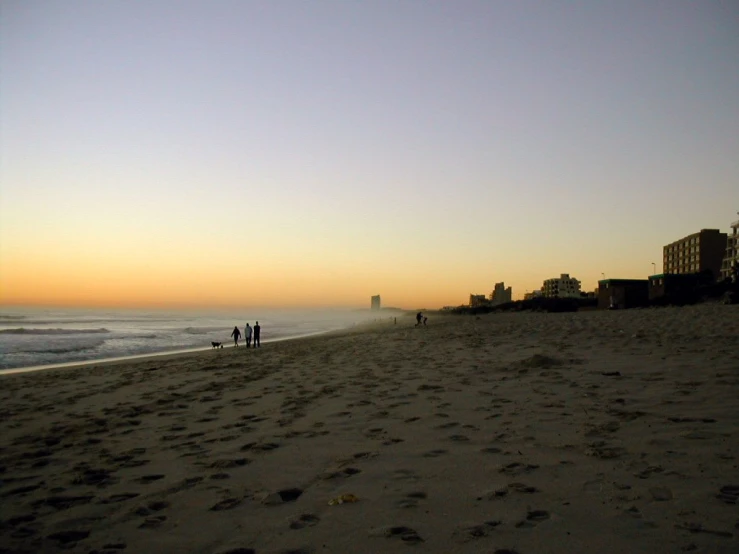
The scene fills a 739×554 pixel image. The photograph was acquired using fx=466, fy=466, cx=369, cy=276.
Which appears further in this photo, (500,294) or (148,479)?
(500,294)

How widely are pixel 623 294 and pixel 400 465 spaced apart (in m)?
50.9

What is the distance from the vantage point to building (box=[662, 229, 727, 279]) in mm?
100250

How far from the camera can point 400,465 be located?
15.2 feet

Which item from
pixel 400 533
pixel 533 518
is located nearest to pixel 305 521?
pixel 400 533

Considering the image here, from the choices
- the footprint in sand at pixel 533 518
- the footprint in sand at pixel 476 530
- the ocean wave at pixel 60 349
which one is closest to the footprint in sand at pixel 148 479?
the footprint in sand at pixel 476 530

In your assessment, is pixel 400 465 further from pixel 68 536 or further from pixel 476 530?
pixel 68 536

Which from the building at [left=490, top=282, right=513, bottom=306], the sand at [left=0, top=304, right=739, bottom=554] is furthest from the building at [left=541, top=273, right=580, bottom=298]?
the sand at [left=0, top=304, right=739, bottom=554]

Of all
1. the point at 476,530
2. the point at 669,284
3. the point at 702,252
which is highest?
the point at 702,252

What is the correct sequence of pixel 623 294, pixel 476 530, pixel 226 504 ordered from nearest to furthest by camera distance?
pixel 476 530, pixel 226 504, pixel 623 294

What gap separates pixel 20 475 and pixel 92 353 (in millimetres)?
21616

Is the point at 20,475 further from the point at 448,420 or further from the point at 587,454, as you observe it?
the point at 587,454

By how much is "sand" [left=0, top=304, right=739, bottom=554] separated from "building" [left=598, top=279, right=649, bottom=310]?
42368 millimetres

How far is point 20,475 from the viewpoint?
5.17m

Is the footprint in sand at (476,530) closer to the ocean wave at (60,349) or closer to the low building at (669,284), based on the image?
the ocean wave at (60,349)
